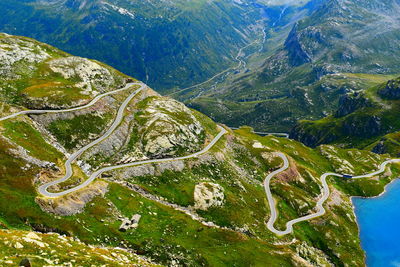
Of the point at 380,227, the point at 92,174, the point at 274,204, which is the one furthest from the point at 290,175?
the point at 92,174

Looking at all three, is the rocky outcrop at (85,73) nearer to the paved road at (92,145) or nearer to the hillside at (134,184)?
the hillside at (134,184)

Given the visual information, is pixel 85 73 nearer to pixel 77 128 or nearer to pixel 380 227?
pixel 77 128

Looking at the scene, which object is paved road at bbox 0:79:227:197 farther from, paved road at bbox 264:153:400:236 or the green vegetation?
paved road at bbox 264:153:400:236

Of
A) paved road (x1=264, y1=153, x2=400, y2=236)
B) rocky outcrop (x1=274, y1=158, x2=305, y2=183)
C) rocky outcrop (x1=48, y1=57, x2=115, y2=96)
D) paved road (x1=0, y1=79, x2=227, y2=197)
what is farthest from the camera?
rocky outcrop (x1=48, y1=57, x2=115, y2=96)

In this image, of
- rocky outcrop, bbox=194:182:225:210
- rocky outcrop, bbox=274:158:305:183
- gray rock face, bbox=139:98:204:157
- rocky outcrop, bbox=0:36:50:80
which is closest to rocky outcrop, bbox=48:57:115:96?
rocky outcrop, bbox=0:36:50:80

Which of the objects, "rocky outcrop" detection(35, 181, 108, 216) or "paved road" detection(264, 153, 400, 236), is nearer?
"rocky outcrop" detection(35, 181, 108, 216)

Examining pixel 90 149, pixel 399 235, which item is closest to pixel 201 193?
pixel 90 149

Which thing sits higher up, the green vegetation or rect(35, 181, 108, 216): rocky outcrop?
the green vegetation
